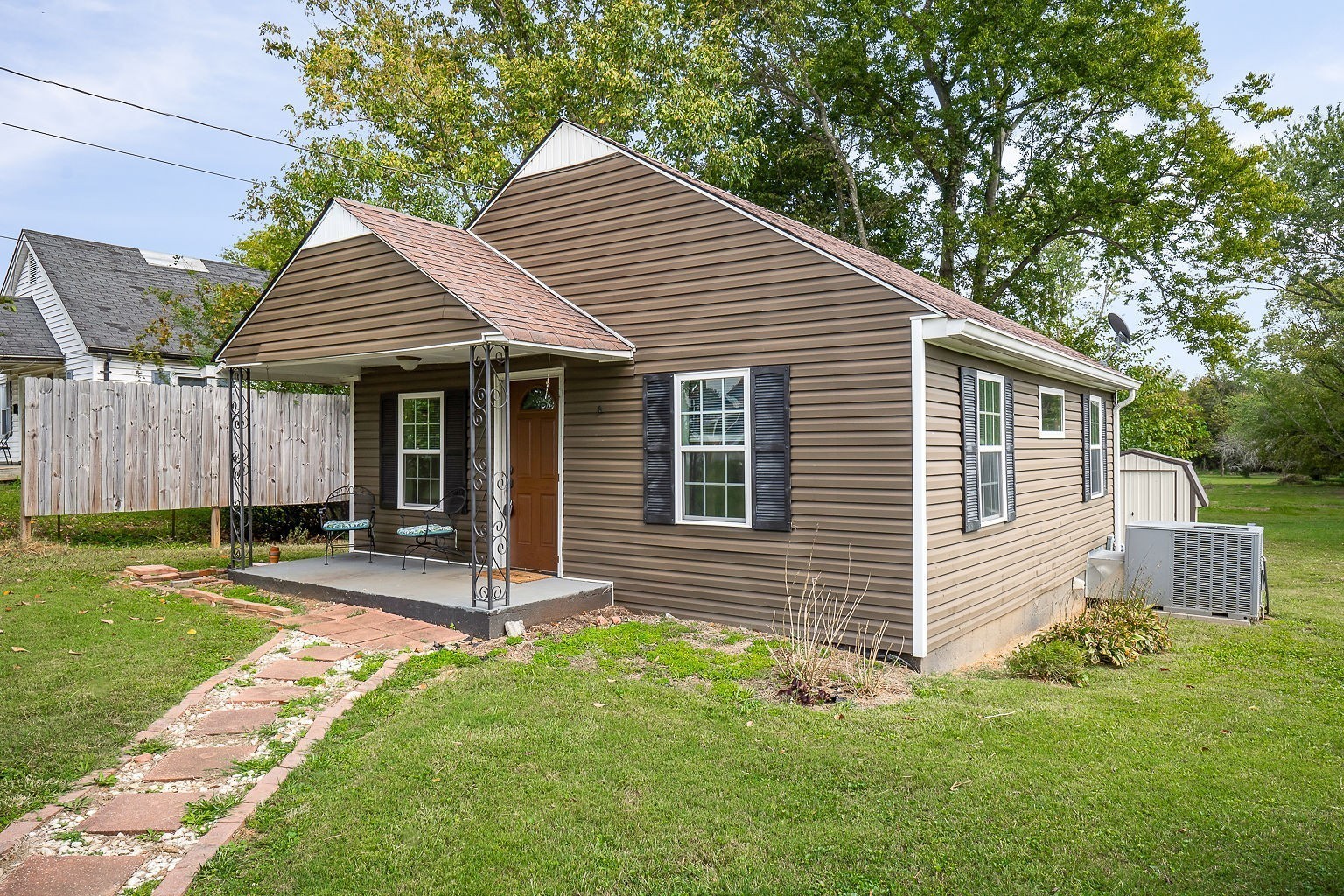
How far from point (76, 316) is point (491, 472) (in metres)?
18.3

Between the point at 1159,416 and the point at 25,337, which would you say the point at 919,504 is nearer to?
the point at 1159,416

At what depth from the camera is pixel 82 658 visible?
236 inches

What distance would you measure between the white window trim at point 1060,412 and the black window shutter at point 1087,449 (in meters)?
0.97

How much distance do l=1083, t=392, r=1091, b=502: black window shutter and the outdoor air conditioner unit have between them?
4.69 feet

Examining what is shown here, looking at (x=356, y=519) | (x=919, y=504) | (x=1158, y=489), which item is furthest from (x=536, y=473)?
(x=1158, y=489)

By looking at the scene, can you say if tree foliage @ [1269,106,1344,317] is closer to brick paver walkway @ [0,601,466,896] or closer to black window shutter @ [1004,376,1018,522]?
black window shutter @ [1004,376,1018,522]

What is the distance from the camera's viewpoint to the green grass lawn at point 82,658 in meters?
4.31

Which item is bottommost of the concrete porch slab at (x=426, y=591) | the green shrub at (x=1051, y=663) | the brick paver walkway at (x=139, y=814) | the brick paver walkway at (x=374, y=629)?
the green shrub at (x=1051, y=663)

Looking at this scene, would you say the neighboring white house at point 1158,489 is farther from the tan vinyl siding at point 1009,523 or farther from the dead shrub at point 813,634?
the dead shrub at point 813,634

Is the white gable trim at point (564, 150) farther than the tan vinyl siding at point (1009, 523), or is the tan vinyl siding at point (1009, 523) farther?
the white gable trim at point (564, 150)

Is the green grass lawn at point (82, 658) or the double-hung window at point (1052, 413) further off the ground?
the double-hung window at point (1052, 413)

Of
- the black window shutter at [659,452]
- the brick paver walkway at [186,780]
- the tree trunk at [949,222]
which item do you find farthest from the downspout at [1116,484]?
the brick paver walkway at [186,780]

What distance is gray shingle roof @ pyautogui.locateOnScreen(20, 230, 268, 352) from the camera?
1977cm

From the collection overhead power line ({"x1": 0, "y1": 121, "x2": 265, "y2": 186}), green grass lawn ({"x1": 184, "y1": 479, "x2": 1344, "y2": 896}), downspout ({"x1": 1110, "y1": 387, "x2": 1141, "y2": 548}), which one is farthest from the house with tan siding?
downspout ({"x1": 1110, "y1": 387, "x2": 1141, "y2": 548})
